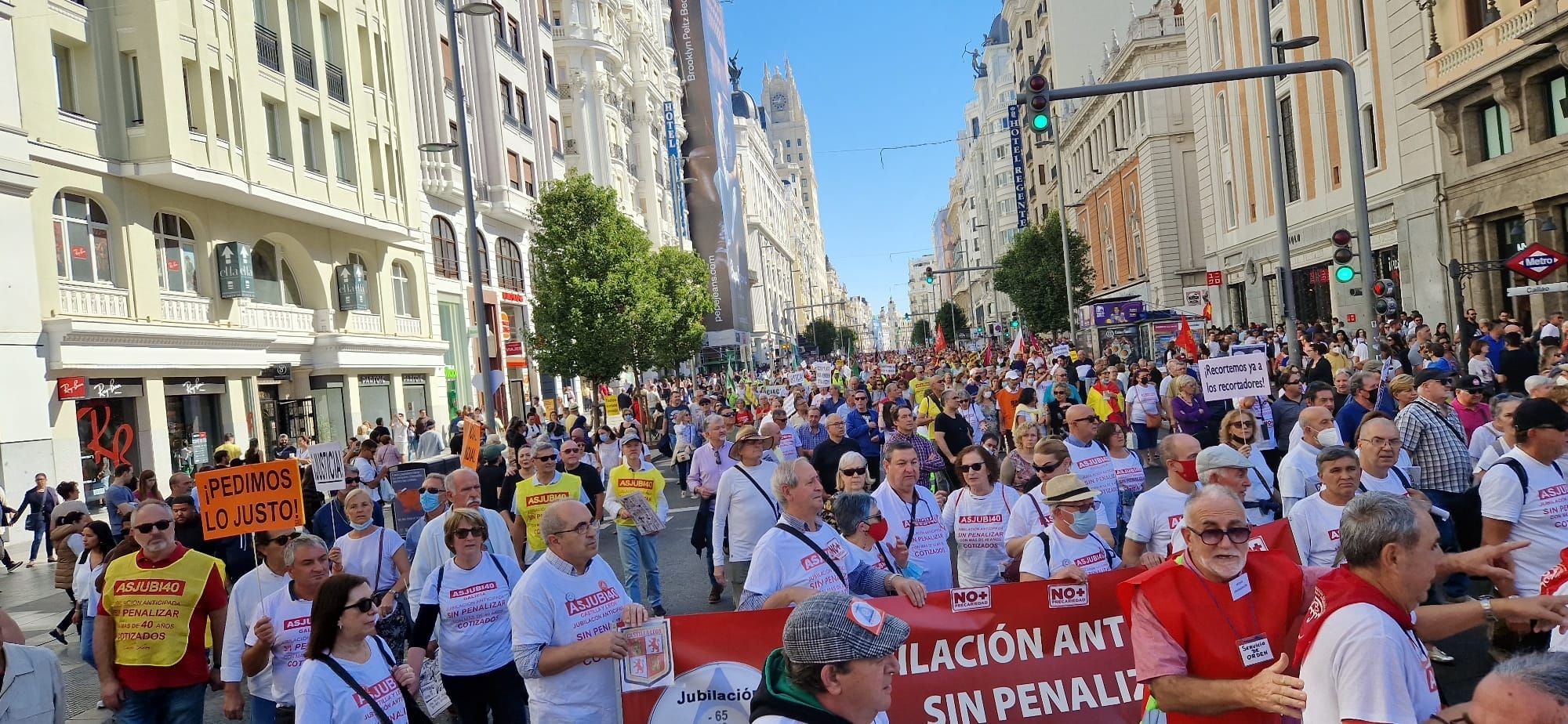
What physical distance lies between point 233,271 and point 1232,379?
838 inches

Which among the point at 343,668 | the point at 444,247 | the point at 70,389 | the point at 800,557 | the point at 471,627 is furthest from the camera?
the point at 444,247

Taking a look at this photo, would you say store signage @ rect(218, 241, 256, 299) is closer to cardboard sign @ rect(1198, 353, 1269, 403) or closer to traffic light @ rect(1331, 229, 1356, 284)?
cardboard sign @ rect(1198, 353, 1269, 403)

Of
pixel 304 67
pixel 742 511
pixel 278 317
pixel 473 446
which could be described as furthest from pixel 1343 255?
pixel 304 67

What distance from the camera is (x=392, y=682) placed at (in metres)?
4.86

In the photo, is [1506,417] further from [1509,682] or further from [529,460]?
[529,460]

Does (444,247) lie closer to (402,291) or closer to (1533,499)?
(402,291)

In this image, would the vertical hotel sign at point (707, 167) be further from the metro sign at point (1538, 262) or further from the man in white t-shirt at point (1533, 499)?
the man in white t-shirt at point (1533, 499)

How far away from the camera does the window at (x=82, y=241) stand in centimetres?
2125

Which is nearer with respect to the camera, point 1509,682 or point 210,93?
point 1509,682

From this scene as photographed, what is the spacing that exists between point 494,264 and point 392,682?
3577cm

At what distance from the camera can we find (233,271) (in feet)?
83.9

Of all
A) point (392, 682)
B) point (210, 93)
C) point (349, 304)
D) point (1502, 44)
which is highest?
point (210, 93)

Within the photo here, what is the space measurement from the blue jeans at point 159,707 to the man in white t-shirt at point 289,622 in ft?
2.66

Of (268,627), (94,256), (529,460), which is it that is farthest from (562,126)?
(268,627)
